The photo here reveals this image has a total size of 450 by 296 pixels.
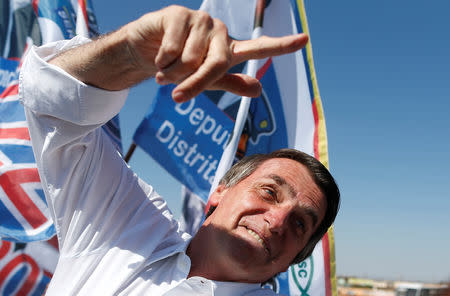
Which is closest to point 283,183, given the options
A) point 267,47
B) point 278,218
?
point 278,218

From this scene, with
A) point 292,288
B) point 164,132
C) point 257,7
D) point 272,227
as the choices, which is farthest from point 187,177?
point 272,227

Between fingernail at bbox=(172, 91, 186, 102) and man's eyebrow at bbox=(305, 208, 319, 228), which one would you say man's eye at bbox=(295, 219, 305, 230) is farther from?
fingernail at bbox=(172, 91, 186, 102)

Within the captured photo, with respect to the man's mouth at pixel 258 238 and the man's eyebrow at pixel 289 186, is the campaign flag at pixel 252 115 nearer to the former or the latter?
the man's eyebrow at pixel 289 186

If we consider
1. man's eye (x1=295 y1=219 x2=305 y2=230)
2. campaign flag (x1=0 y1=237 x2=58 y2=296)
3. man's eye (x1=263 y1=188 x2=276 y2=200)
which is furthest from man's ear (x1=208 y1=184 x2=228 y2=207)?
campaign flag (x1=0 y1=237 x2=58 y2=296)

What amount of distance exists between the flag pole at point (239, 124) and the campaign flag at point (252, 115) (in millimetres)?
149

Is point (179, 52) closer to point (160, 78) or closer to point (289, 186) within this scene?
point (160, 78)

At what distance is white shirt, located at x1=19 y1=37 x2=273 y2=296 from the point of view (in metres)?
1.19

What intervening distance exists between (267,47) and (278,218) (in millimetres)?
979

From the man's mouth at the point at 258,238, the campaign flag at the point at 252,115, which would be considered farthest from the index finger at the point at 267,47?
the campaign flag at the point at 252,115

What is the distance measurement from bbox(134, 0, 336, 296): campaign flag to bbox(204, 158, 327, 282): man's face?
2013 millimetres

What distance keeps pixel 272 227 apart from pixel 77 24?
3.58 meters

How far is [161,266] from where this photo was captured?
1.55m

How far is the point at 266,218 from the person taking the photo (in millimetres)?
1659

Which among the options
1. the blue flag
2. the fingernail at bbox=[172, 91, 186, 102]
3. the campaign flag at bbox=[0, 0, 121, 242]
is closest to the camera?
the fingernail at bbox=[172, 91, 186, 102]
